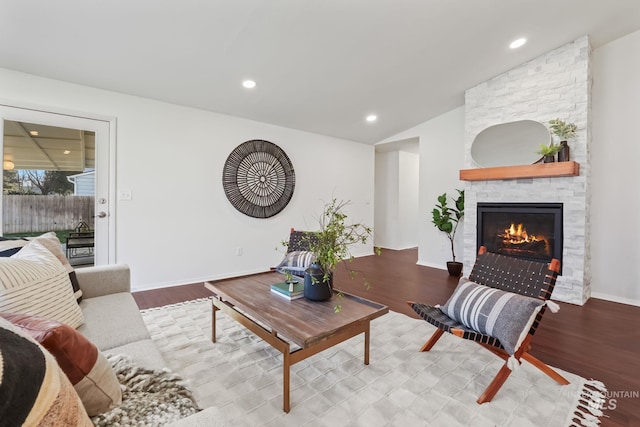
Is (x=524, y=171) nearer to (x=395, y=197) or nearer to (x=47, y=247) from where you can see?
(x=395, y=197)

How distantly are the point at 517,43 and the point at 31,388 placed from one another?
4.53m

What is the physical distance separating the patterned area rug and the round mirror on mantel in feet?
8.87

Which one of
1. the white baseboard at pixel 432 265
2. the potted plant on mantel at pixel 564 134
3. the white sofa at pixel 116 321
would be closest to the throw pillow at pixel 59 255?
the white sofa at pixel 116 321

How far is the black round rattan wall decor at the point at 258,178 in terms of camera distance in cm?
429

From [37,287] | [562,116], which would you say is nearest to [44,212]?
[37,287]

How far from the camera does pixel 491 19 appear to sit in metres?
2.89

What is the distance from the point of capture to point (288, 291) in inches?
83.9

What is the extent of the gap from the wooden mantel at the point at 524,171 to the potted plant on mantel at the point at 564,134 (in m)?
0.15

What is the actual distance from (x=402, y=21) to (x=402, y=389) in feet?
10.0

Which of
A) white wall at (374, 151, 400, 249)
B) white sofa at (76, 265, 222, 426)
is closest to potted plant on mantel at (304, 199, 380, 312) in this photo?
white sofa at (76, 265, 222, 426)

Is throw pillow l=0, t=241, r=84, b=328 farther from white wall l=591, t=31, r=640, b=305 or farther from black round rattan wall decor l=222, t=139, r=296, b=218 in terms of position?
white wall l=591, t=31, r=640, b=305

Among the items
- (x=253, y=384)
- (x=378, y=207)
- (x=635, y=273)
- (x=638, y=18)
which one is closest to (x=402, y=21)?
(x=638, y=18)

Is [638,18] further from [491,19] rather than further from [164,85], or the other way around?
[164,85]

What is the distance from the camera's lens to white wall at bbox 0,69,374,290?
335 cm
